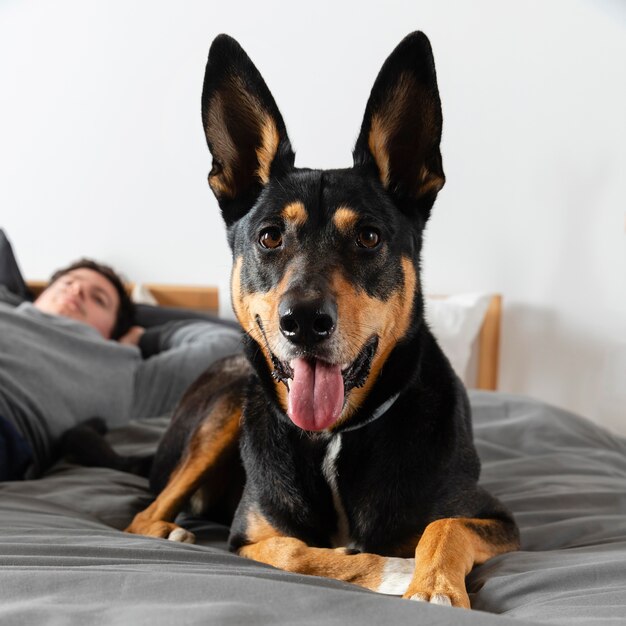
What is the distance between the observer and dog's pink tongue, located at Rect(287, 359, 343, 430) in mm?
1575

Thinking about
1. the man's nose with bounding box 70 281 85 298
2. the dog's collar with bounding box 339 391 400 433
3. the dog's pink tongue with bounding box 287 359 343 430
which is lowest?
the man's nose with bounding box 70 281 85 298

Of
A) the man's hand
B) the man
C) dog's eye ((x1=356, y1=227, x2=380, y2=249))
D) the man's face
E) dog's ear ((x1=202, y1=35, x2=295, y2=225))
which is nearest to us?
dog's eye ((x1=356, y1=227, x2=380, y2=249))

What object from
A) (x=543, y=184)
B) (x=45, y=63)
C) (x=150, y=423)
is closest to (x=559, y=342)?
(x=543, y=184)

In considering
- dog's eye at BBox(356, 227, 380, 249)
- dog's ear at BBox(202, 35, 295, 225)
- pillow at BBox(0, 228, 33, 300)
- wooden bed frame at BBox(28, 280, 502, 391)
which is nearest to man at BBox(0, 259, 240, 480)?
pillow at BBox(0, 228, 33, 300)

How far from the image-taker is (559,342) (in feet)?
13.7

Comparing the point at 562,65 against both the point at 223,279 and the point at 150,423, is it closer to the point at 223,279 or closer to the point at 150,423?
the point at 223,279

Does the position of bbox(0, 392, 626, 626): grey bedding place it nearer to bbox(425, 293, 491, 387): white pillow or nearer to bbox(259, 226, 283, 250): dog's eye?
bbox(259, 226, 283, 250): dog's eye

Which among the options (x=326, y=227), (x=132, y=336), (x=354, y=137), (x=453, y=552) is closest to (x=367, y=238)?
(x=326, y=227)

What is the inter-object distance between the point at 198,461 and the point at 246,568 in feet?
2.41

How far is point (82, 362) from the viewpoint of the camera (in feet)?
10.3

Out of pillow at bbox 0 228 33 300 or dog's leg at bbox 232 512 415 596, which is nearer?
dog's leg at bbox 232 512 415 596

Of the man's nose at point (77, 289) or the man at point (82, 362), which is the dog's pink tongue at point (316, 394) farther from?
the man's nose at point (77, 289)

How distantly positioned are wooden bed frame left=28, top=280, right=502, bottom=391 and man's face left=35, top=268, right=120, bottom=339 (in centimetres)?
61

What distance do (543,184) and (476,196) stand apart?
1.09ft
